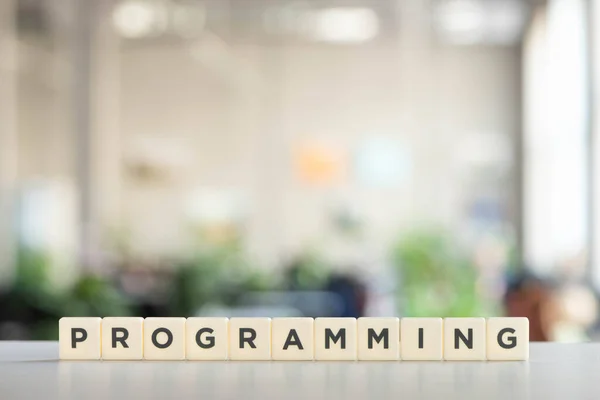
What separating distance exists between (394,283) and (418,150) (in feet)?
5.62

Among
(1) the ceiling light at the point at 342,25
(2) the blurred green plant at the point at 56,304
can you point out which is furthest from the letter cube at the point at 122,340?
(1) the ceiling light at the point at 342,25

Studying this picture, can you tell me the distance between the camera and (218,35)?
9.32 metres

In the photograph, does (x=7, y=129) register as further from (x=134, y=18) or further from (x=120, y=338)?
(x=120, y=338)

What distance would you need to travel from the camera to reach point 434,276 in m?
7.62

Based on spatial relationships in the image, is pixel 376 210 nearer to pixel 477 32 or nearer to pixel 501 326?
pixel 477 32

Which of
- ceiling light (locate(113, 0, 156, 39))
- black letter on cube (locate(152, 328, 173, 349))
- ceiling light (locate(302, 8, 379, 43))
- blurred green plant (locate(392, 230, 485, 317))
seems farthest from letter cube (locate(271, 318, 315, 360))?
ceiling light (locate(113, 0, 156, 39))

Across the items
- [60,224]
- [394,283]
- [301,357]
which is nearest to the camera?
[301,357]

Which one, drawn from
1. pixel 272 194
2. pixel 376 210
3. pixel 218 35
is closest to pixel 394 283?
pixel 376 210

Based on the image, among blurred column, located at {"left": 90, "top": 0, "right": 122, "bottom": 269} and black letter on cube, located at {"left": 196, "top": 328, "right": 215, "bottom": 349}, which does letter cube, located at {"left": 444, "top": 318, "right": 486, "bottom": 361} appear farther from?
blurred column, located at {"left": 90, "top": 0, "right": 122, "bottom": 269}

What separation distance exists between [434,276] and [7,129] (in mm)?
4371

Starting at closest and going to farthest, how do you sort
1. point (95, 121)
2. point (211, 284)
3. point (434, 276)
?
point (211, 284)
point (434, 276)
point (95, 121)

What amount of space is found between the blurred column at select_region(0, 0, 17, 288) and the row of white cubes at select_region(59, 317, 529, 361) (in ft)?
23.8

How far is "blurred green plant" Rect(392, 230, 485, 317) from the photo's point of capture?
6.09m

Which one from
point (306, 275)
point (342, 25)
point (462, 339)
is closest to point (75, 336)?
point (462, 339)
